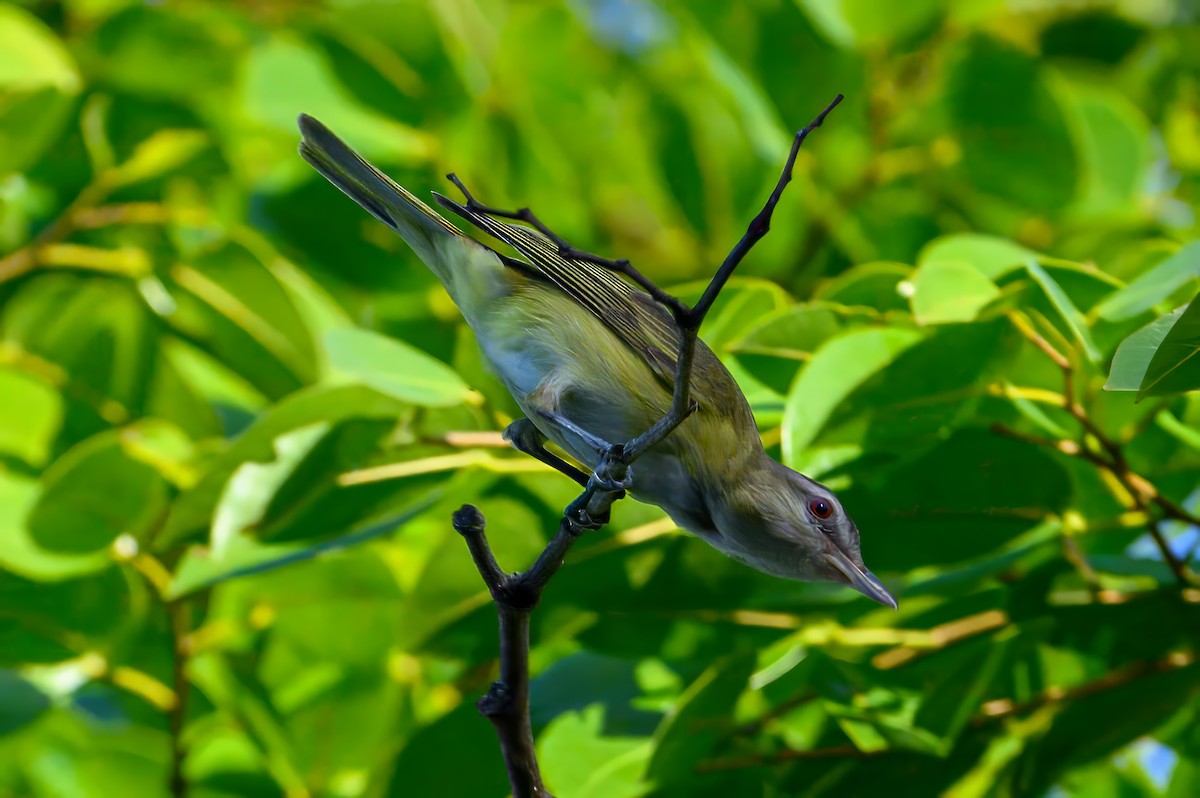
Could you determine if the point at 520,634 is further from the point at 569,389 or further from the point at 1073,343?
the point at 1073,343

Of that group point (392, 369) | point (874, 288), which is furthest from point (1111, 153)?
point (392, 369)

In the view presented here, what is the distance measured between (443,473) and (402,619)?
0.34 m

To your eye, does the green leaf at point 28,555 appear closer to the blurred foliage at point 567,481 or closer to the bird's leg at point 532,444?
the blurred foliage at point 567,481

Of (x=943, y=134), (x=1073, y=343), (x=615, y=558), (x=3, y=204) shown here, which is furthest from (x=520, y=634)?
(x=3, y=204)

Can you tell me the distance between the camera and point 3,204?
3.59 m

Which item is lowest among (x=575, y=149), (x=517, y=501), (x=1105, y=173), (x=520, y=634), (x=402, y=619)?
(x=520, y=634)

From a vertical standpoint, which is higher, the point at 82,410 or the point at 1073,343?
the point at 82,410

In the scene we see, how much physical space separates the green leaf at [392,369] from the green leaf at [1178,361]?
1261 millimetres

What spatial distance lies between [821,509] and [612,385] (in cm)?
41

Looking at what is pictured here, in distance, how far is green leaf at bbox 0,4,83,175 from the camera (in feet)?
10.3

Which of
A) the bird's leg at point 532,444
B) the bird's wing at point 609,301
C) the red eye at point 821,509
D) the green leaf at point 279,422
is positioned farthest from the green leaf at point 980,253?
the green leaf at point 279,422

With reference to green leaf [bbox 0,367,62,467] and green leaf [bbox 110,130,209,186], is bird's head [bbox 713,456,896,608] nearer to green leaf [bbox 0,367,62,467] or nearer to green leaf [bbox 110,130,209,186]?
green leaf [bbox 0,367,62,467]

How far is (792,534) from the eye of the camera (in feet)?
6.23

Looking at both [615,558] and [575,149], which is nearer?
[615,558]
